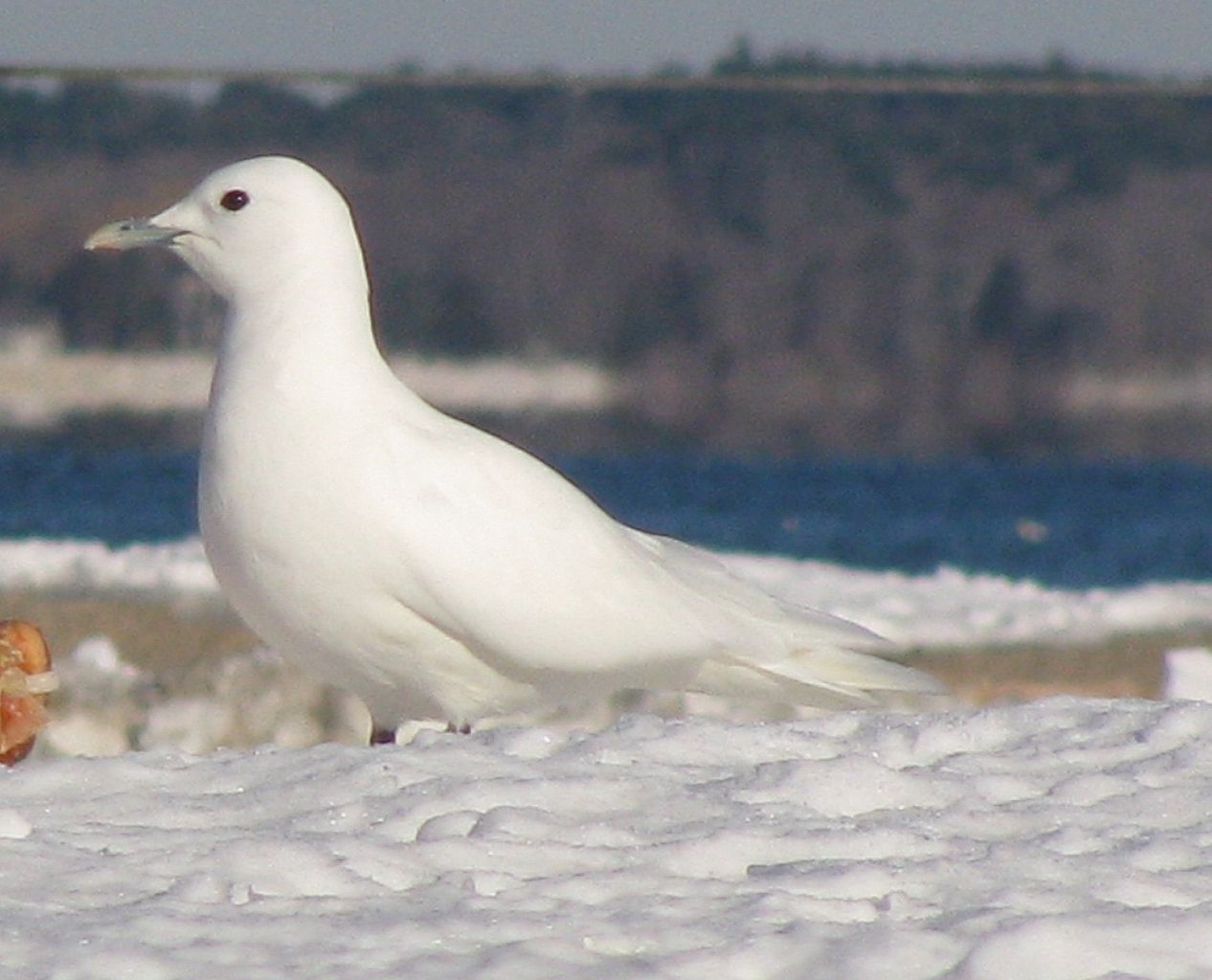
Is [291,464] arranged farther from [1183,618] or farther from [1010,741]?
[1183,618]

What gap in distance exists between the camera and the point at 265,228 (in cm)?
469

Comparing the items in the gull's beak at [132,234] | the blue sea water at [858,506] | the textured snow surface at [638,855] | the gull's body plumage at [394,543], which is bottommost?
the blue sea water at [858,506]

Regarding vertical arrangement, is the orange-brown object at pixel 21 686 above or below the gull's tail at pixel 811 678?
above

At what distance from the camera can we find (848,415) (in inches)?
2138

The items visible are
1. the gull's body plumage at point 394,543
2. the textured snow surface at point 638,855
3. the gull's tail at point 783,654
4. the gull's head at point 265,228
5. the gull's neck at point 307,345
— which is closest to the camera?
the textured snow surface at point 638,855

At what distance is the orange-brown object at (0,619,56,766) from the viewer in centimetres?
376

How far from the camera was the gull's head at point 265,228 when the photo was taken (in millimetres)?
4676

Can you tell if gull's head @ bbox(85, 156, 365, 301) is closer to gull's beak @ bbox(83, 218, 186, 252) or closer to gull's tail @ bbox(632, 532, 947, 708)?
gull's beak @ bbox(83, 218, 186, 252)

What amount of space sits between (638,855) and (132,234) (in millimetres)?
2593

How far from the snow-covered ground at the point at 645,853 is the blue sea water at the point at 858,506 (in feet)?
44.7

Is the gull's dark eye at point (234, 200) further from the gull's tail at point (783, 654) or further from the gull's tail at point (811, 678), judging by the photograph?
the gull's tail at point (811, 678)

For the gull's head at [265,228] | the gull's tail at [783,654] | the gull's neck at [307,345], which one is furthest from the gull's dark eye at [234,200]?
the gull's tail at [783,654]

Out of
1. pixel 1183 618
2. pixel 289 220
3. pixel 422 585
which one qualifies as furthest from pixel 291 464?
pixel 1183 618

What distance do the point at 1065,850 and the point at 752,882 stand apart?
16.2 inches
